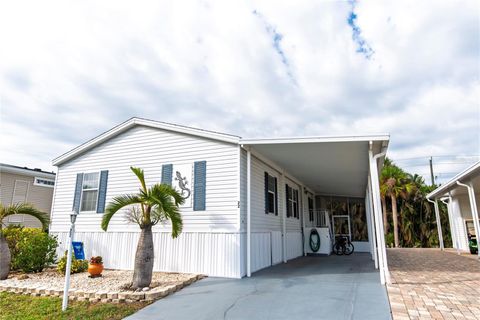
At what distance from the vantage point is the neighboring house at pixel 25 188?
11.6m

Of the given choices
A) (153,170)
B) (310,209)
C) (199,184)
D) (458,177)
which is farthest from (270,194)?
(458,177)

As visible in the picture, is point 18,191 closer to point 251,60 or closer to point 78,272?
point 78,272

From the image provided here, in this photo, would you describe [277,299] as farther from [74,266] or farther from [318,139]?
[74,266]

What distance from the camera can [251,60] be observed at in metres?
7.26

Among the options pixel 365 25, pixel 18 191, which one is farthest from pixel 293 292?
pixel 18 191

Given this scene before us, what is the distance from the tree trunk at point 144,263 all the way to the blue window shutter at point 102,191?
3532mm

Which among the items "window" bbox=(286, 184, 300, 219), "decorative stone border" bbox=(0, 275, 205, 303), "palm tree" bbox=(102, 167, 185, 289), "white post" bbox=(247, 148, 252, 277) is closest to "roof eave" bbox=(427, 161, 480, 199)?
"window" bbox=(286, 184, 300, 219)

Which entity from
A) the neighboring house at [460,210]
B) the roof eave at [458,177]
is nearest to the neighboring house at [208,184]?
the roof eave at [458,177]

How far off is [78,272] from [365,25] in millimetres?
Result: 8964

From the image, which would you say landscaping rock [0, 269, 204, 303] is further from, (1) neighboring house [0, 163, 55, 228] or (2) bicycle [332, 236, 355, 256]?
(2) bicycle [332, 236, 355, 256]

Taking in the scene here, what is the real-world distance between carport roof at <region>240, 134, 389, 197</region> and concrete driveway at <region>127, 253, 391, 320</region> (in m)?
2.92

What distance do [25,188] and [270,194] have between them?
1050 cm

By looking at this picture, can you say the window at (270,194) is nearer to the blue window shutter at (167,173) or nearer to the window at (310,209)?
the blue window shutter at (167,173)

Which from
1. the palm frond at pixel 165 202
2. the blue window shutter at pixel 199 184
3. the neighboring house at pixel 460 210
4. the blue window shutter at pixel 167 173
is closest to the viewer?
the palm frond at pixel 165 202
